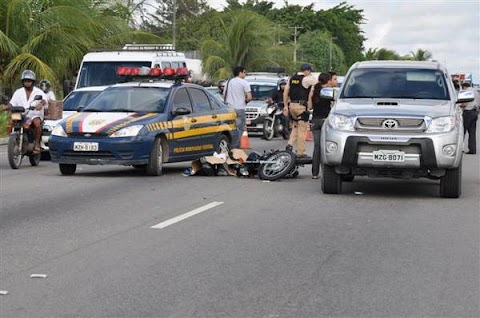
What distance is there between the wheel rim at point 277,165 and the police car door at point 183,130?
1820mm

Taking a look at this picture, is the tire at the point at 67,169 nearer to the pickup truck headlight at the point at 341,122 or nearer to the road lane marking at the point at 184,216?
the road lane marking at the point at 184,216

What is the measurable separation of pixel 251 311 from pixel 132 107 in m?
10.7

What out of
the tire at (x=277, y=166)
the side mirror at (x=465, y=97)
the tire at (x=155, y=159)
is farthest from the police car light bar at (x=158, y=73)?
the side mirror at (x=465, y=97)

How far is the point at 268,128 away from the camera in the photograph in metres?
30.7

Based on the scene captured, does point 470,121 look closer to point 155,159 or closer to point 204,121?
point 204,121

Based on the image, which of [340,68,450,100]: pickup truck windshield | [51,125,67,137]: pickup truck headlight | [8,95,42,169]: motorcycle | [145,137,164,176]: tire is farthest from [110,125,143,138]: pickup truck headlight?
[340,68,450,100]: pickup truck windshield

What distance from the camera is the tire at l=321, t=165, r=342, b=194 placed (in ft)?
45.8

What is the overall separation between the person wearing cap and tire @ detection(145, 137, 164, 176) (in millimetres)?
2720

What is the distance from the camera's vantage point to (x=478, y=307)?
23.3 ft

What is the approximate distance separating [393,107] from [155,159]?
4.62m

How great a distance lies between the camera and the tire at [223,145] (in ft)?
61.4

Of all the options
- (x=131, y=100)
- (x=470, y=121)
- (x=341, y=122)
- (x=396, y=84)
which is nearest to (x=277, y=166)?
(x=396, y=84)

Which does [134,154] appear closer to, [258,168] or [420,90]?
[258,168]

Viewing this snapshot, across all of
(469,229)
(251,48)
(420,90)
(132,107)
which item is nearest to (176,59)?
(132,107)
